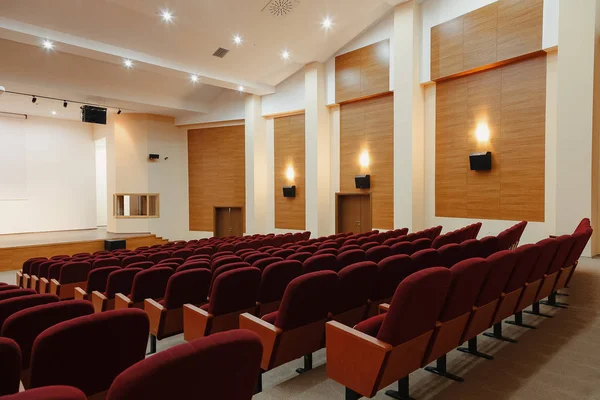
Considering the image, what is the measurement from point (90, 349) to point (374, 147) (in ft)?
29.7

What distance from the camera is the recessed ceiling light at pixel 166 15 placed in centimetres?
782

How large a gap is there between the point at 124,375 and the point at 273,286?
202cm

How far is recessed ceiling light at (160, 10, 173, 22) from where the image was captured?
7.82m

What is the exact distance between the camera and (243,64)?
34.6 feet

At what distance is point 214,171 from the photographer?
13.8m

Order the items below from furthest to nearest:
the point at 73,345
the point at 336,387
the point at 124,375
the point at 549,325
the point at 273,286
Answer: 1. the point at 549,325
2. the point at 273,286
3. the point at 336,387
4. the point at 73,345
5. the point at 124,375

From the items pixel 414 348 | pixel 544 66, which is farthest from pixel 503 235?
pixel 544 66

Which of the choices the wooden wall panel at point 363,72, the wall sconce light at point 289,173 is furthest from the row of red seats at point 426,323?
the wall sconce light at point 289,173

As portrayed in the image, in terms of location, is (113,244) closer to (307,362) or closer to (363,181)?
(363,181)

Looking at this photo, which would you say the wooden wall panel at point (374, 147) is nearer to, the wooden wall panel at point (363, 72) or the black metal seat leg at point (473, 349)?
the wooden wall panel at point (363, 72)

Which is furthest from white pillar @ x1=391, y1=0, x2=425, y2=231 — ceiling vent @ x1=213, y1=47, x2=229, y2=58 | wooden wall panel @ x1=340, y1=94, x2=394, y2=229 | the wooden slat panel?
ceiling vent @ x1=213, y1=47, x2=229, y2=58

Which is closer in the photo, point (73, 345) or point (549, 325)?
point (73, 345)

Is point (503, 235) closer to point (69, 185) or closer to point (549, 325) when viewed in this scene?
point (549, 325)

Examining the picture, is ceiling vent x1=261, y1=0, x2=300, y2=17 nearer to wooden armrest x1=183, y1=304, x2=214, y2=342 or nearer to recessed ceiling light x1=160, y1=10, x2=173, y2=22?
recessed ceiling light x1=160, y1=10, x2=173, y2=22
